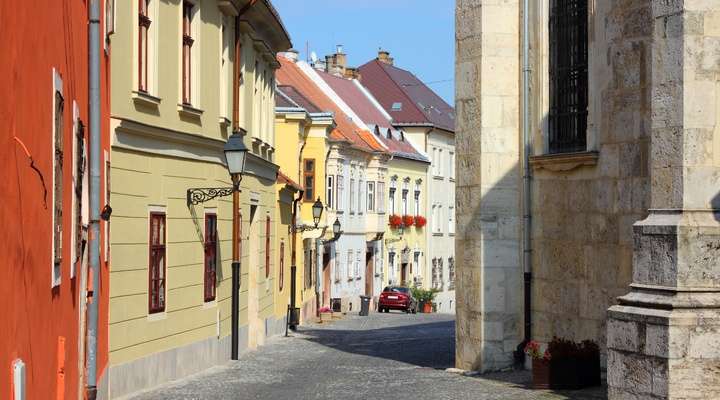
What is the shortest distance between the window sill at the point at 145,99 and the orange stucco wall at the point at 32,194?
6.12 metres

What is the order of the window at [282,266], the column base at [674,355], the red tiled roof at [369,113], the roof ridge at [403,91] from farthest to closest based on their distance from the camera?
1. the roof ridge at [403,91]
2. the red tiled roof at [369,113]
3. the window at [282,266]
4. the column base at [674,355]

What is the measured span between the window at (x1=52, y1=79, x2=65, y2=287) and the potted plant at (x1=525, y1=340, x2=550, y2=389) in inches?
336

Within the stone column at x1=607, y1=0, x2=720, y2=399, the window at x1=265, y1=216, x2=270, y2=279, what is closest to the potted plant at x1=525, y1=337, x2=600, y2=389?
the stone column at x1=607, y1=0, x2=720, y2=399

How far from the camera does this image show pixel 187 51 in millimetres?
20031

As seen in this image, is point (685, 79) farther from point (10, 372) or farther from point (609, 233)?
point (10, 372)

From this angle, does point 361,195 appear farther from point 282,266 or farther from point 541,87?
point 541,87

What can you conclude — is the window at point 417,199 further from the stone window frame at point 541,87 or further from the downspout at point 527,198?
the stone window frame at point 541,87

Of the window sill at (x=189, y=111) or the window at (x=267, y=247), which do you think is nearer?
the window sill at (x=189, y=111)

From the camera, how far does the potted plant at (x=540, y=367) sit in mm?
16622

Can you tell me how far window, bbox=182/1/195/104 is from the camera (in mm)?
19875

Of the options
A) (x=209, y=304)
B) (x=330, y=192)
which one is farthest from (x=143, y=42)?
(x=330, y=192)

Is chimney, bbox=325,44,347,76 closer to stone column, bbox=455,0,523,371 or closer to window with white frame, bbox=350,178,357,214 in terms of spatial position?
window with white frame, bbox=350,178,357,214

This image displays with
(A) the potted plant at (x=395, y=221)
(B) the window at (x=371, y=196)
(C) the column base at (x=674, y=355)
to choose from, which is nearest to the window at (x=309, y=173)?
(B) the window at (x=371, y=196)

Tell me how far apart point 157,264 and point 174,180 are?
4.45ft
